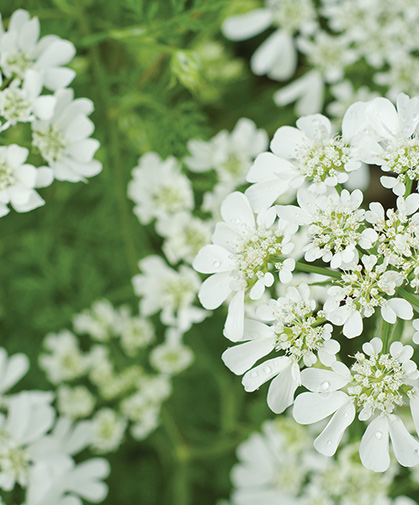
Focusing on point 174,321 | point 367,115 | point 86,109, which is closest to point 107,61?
point 86,109

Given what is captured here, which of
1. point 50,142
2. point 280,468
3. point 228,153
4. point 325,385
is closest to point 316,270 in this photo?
point 325,385

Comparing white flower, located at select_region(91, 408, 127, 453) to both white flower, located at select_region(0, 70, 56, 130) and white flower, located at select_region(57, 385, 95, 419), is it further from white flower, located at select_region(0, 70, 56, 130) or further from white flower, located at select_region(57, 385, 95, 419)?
white flower, located at select_region(0, 70, 56, 130)

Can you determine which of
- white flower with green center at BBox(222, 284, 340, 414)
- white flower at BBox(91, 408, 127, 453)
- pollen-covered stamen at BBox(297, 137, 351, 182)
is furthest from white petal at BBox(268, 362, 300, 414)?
white flower at BBox(91, 408, 127, 453)

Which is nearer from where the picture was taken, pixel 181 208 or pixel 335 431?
pixel 335 431

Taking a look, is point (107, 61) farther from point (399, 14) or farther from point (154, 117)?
point (399, 14)

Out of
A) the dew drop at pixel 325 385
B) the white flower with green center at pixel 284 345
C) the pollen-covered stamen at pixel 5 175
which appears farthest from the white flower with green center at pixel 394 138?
the pollen-covered stamen at pixel 5 175

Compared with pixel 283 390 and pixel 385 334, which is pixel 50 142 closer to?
pixel 283 390
